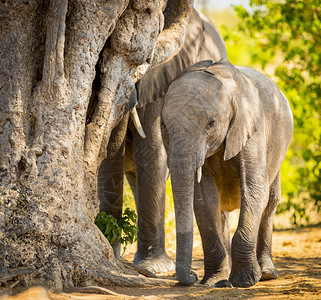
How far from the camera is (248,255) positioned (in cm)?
464

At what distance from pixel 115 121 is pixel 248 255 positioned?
1.35 metres

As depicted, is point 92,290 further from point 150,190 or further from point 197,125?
point 150,190

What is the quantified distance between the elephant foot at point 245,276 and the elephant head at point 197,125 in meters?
0.35

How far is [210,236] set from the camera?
4.84m

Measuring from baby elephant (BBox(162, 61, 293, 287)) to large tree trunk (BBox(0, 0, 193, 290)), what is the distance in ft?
1.63

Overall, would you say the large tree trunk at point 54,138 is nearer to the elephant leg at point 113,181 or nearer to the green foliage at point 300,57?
the elephant leg at point 113,181

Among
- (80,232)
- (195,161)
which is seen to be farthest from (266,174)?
(80,232)

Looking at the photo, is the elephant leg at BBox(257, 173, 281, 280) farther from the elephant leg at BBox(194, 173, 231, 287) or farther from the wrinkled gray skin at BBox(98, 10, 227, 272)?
the wrinkled gray skin at BBox(98, 10, 227, 272)

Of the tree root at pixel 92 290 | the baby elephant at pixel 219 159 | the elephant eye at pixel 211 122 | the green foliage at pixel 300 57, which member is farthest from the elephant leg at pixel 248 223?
the green foliage at pixel 300 57

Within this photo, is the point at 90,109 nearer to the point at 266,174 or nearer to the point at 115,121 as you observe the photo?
the point at 115,121

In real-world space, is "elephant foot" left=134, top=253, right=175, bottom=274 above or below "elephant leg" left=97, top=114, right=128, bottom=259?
below

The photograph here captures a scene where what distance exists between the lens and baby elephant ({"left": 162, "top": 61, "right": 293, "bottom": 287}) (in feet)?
14.1

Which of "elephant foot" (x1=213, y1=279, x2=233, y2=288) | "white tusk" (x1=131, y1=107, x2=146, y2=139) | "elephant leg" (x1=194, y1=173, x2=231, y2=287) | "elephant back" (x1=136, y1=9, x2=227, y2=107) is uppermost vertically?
"elephant back" (x1=136, y1=9, x2=227, y2=107)

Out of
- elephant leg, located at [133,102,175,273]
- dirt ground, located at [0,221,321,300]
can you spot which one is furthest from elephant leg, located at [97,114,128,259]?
dirt ground, located at [0,221,321,300]
